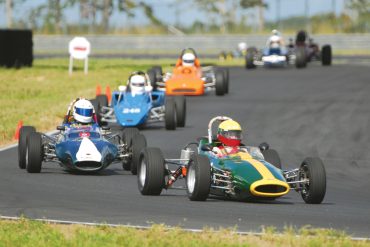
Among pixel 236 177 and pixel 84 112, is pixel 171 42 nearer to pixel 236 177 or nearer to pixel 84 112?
pixel 84 112

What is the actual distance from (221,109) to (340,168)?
11.8 meters

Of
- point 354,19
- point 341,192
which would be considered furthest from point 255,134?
point 354,19

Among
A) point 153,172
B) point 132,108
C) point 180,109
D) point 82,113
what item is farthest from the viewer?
point 180,109

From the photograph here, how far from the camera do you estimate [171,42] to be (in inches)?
2832

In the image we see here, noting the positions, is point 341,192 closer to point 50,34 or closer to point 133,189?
point 133,189

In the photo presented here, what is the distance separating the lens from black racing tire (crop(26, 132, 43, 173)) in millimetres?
19453

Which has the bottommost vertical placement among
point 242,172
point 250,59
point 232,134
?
point 250,59

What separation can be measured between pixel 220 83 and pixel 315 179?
22212mm

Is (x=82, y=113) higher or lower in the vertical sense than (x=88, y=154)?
higher

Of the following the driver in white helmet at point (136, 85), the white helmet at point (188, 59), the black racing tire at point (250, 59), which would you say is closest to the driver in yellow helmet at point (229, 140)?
the driver in white helmet at point (136, 85)

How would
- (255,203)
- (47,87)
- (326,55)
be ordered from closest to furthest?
(255,203)
(47,87)
(326,55)

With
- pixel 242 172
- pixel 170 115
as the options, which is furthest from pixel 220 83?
pixel 242 172

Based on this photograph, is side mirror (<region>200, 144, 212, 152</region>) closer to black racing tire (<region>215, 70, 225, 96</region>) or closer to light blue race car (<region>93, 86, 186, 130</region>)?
light blue race car (<region>93, 86, 186, 130</region>)

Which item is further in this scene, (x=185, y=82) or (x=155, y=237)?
(x=185, y=82)
